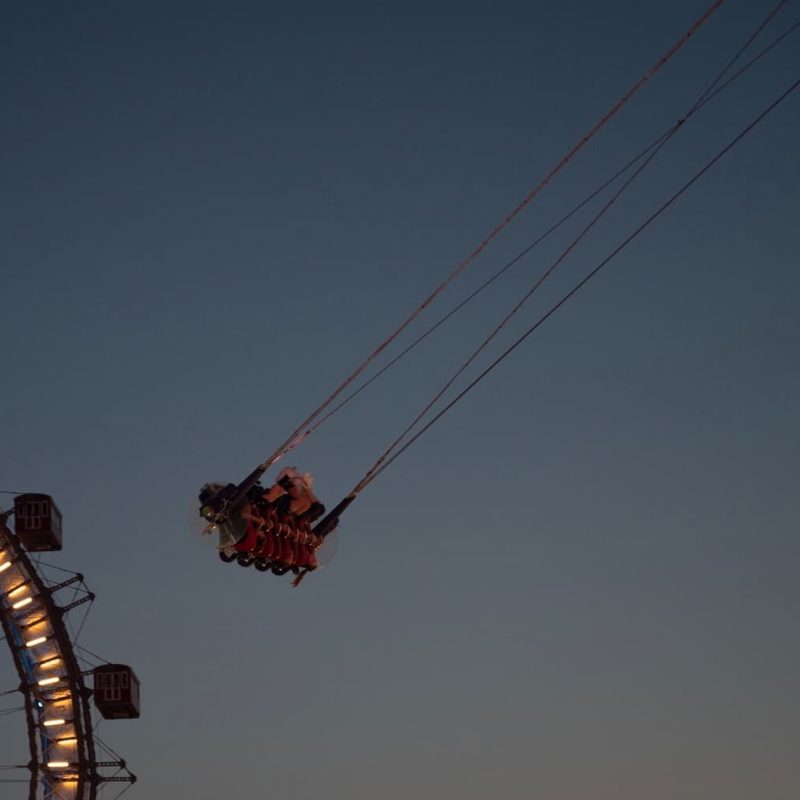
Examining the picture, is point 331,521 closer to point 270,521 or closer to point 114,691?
point 270,521

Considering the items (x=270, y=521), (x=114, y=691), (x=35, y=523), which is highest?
(x=35, y=523)

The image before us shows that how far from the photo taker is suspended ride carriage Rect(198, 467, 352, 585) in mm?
22156

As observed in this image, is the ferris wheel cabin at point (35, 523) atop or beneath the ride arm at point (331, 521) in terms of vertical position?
atop

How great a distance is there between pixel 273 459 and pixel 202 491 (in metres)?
1.55

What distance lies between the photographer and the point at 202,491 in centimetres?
2234

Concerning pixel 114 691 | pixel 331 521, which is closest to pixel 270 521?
pixel 331 521

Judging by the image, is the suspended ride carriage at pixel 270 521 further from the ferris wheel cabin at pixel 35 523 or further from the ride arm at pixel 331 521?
the ferris wheel cabin at pixel 35 523

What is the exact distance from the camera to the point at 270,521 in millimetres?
22922

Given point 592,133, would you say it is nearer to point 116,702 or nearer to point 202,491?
point 202,491

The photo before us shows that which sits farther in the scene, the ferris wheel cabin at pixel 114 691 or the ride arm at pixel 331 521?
the ferris wheel cabin at pixel 114 691

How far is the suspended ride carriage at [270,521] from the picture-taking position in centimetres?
2216

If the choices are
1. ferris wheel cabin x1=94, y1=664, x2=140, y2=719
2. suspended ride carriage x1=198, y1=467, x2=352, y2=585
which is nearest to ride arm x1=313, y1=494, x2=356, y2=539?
suspended ride carriage x1=198, y1=467, x2=352, y2=585

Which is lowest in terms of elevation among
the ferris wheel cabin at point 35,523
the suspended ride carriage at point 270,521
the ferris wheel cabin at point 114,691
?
the suspended ride carriage at point 270,521

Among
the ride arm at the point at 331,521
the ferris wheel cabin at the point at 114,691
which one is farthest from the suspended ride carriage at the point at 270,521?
the ferris wheel cabin at the point at 114,691
